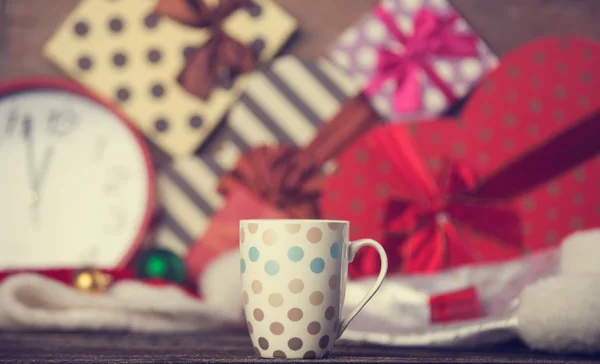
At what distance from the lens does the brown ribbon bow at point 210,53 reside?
1329 millimetres

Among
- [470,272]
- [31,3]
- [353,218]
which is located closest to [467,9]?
[353,218]

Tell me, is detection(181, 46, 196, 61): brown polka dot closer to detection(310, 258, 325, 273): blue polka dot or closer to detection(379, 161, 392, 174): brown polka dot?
detection(379, 161, 392, 174): brown polka dot

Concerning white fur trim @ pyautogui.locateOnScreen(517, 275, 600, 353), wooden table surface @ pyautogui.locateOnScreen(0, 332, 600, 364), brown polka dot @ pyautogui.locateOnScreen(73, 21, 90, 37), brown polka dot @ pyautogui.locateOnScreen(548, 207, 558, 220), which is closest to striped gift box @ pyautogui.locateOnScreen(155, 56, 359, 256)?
brown polka dot @ pyautogui.locateOnScreen(73, 21, 90, 37)

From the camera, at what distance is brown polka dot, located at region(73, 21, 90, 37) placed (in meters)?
1.36

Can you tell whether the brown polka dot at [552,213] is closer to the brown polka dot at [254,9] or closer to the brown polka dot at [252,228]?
the brown polka dot at [254,9]

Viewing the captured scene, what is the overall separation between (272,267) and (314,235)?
0.04 metres

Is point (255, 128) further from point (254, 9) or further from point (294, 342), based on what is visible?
point (294, 342)

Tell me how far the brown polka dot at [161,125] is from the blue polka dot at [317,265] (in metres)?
0.90

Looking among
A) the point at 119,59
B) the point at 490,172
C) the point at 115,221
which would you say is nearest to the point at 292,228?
the point at 490,172

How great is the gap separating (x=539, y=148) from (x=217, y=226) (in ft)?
1.97

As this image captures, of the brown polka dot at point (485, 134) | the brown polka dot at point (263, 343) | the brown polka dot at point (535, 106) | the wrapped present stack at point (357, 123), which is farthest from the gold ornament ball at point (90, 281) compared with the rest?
the brown polka dot at point (535, 106)

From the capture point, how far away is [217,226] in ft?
4.18

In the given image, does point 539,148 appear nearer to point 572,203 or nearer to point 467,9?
point 572,203

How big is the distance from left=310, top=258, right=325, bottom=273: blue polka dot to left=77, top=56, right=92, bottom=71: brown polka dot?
3.30 ft
